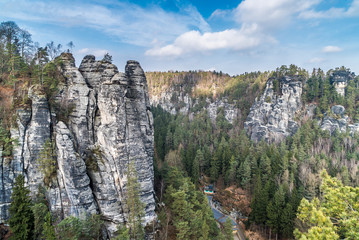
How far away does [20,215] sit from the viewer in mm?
17062

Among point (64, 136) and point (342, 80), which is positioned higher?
point (342, 80)

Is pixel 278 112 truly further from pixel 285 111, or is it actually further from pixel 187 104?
pixel 187 104

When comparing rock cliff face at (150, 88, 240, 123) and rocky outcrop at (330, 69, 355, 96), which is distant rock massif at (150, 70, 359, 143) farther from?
rock cliff face at (150, 88, 240, 123)

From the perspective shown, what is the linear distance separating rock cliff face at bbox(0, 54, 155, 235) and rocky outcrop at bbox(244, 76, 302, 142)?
62880mm

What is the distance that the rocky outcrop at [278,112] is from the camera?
7471 cm

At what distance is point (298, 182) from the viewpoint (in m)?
42.8

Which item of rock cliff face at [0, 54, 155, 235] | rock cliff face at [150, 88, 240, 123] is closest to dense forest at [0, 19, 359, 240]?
rock cliff face at [0, 54, 155, 235]

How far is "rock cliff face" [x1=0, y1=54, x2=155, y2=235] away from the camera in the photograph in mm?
19734

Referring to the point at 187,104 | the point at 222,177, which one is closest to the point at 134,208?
the point at 222,177

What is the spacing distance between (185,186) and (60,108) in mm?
18463

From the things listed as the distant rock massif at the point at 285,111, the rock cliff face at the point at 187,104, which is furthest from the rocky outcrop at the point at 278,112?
the rock cliff face at the point at 187,104

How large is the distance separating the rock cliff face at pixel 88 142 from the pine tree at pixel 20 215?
225cm

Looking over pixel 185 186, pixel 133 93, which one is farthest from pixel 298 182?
pixel 133 93

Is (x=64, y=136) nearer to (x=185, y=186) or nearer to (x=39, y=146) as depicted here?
(x=39, y=146)
